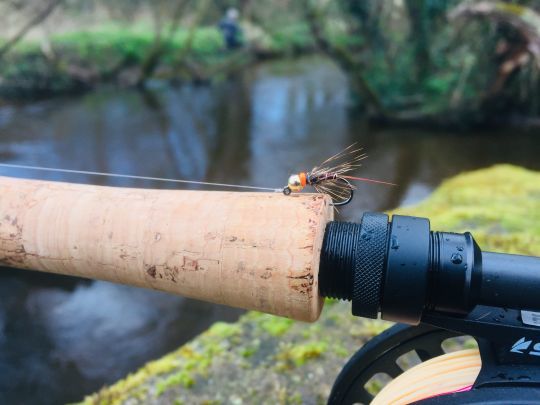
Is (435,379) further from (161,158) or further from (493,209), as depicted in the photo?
(161,158)

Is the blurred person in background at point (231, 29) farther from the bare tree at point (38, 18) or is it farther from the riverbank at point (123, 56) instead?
the bare tree at point (38, 18)

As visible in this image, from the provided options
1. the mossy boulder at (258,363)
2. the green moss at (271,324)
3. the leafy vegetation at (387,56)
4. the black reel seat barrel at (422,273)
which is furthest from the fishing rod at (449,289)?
the leafy vegetation at (387,56)

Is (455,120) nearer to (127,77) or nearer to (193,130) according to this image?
(193,130)

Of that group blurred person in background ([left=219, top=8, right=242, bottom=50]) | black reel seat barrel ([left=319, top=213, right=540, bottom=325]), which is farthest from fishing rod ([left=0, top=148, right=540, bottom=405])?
blurred person in background ([left=219, top=8, right=242, bottom=50])

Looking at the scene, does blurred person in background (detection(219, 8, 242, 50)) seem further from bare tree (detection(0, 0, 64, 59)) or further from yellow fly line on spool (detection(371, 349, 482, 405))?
yellow fly line on spool (detection(371, 349, 482, 405))

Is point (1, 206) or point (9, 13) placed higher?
point (9, 13)

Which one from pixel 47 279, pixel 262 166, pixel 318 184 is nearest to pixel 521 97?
pixel 262 166
